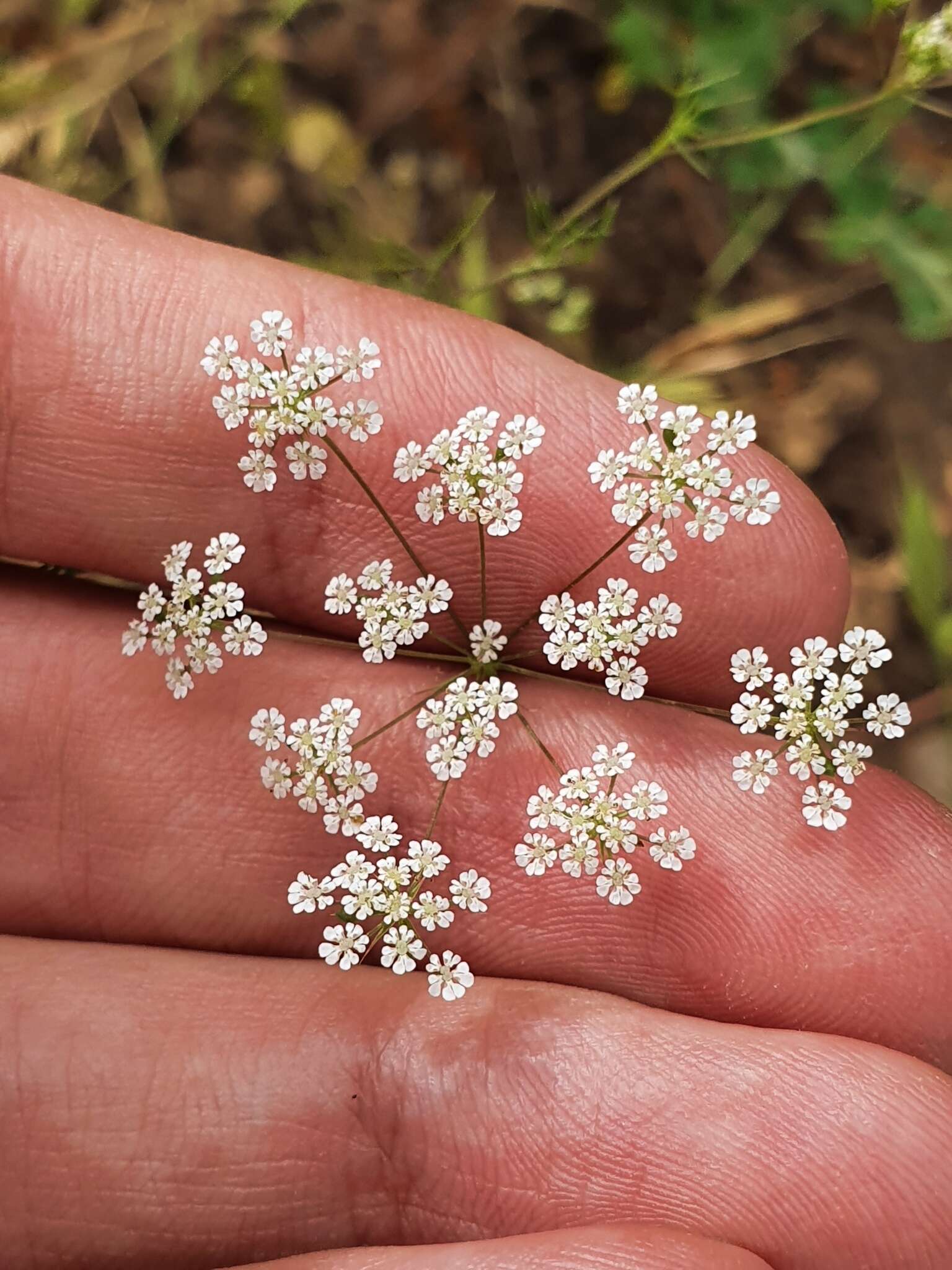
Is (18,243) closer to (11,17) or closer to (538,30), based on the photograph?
(11,17)

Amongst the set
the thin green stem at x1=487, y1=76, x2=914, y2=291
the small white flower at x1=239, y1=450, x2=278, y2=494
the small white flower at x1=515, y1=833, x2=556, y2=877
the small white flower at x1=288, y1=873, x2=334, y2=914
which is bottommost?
the small white flower at x1=288, y1=873, x2=334, y2=914

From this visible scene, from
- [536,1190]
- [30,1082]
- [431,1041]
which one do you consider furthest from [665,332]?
[30,1082]

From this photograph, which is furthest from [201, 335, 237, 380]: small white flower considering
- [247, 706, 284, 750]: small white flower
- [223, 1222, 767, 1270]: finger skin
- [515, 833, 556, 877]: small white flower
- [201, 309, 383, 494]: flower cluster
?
[223, 1222, 767, 1270]: finger skin

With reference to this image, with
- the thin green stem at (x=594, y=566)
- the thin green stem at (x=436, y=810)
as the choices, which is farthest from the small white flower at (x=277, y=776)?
the thin green stem at (x=594, y=566)

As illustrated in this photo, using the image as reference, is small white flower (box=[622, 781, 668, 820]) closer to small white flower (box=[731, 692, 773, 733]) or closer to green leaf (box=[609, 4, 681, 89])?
small white flower (box=[731, 692, 773, 733])

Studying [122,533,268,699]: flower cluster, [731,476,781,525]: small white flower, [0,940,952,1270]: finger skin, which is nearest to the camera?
[0,940,952,1270]: finger skin

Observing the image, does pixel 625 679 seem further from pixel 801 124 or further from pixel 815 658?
pixel 801 124

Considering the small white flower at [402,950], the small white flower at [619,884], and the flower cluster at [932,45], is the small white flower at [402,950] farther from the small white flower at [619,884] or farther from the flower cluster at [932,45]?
the flower cluster at [932,45]
